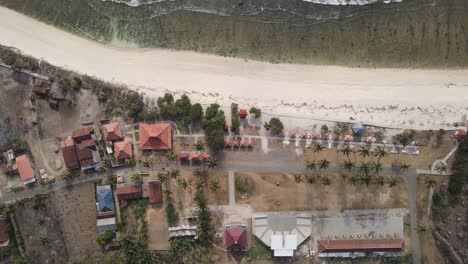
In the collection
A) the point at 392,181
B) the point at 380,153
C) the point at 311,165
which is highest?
the point at 380,153

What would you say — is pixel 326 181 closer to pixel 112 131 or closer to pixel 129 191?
pixel 129 191

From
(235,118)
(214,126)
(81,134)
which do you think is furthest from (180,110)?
(81,134)

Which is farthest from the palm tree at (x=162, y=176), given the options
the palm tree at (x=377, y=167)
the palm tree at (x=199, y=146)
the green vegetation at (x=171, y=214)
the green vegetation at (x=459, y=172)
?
the green vegetation at (x=459, y=172)

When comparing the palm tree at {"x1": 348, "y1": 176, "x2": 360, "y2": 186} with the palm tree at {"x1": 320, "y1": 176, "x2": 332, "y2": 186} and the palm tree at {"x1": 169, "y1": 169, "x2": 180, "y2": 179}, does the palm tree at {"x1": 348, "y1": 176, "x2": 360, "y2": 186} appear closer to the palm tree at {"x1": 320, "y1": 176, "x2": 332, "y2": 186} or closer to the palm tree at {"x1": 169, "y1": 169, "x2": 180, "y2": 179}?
the palm tree at {"x1": 320, "y1": 176, "x2": 332, "y2": 186}

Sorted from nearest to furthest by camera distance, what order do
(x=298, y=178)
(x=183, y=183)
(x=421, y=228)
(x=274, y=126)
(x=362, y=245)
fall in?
(x=421, y=228) → (x=362, y=245) → (x=298, y=178) → (x=274, y=126) → (x=183, y=183)

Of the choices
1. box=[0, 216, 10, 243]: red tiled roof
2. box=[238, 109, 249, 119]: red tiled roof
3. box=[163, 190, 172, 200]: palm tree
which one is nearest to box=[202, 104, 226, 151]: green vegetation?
box=[238, 109, 249, 119]: red tiled roof

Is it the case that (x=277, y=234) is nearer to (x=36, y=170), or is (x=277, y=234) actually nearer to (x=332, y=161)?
(x=332, y=161)
